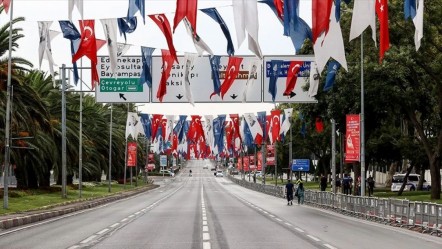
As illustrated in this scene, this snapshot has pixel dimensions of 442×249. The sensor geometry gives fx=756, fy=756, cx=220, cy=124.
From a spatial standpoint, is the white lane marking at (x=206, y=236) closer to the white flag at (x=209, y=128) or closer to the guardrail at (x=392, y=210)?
the guardrail at (x=392, y=210)

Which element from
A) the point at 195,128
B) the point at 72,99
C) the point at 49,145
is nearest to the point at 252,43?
the point at 49,145

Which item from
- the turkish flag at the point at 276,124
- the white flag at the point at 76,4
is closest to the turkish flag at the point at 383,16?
the white flag at the point at 76,4

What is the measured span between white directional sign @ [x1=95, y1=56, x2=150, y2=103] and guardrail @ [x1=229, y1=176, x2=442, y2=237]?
1203cm

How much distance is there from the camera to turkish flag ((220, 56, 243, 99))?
130 feet

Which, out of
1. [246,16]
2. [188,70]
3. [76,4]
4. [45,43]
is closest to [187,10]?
[246,16]

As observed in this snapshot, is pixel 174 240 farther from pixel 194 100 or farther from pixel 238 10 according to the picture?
pixel 194 100

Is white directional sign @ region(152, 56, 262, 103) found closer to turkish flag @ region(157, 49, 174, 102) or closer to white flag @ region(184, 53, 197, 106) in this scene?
white flag @ region(184, 53, 197, 106)

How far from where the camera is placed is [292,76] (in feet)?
133

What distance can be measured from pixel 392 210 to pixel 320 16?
41.3ft

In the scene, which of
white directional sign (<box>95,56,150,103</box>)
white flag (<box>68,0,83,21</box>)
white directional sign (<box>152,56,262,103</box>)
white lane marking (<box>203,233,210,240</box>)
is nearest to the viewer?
white flag (<box>68,0,83,21</box>)

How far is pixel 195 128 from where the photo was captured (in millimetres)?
58375

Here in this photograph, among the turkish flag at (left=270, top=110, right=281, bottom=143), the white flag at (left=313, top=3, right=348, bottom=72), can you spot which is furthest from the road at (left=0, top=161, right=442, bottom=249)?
the turkish flag at (left=270, top=110, right=281, bottom=143)

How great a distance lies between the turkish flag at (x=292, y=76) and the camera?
133 ft

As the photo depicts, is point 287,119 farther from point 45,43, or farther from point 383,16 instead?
point 383,16
